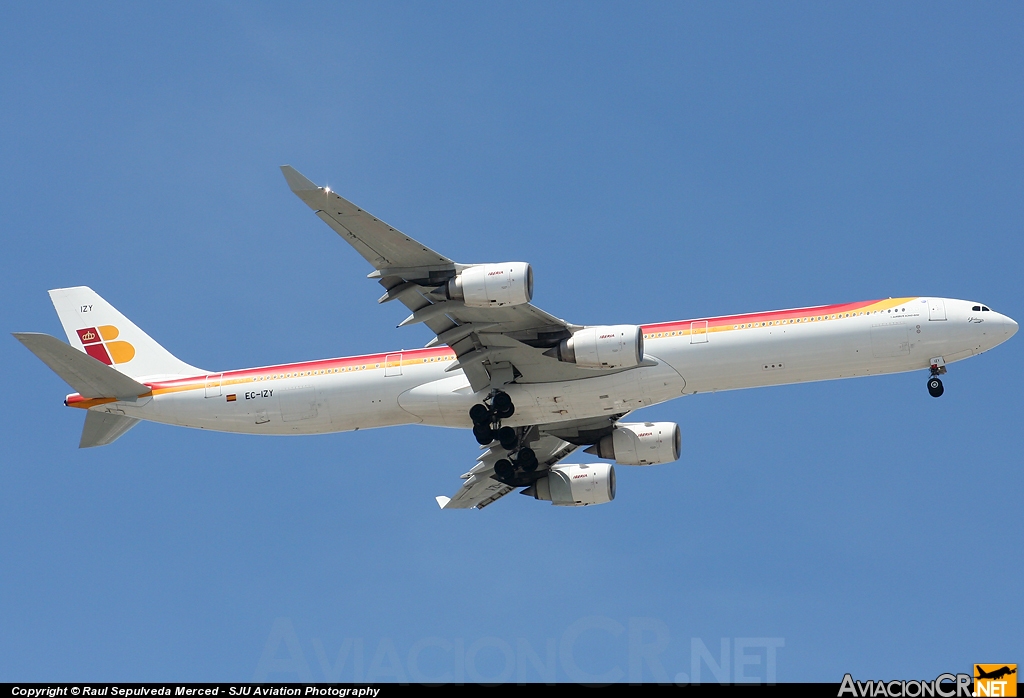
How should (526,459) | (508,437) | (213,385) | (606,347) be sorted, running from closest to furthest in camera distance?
(606,347) → (508,437) → (213,385) → (526,459)

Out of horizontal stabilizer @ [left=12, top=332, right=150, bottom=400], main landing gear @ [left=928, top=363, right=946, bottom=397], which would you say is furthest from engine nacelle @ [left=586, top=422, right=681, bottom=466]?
horizontal stabilizer @ [left=12, top=332, right=150, bottom=400]

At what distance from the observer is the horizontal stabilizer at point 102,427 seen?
4609 cm

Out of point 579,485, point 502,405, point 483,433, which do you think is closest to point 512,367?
point 502,405

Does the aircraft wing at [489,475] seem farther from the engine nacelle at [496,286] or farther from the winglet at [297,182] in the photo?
the winglet at [297,182]

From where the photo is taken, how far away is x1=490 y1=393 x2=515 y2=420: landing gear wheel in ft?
142

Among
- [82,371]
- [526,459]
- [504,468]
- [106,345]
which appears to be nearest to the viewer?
[82,371]

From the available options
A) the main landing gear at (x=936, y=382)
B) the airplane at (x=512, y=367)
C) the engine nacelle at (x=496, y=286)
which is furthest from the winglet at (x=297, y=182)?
the main landing gear at (x=936, y=382)

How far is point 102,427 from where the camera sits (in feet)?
152

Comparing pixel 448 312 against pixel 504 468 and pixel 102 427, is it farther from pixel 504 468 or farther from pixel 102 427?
pixel 102 427

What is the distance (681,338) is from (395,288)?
10.1m

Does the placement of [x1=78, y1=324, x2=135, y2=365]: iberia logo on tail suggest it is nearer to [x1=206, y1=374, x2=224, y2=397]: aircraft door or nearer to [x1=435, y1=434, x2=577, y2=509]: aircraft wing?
Answer: [x1=206, y1=374, x2=224, y2=397]: aircraft door

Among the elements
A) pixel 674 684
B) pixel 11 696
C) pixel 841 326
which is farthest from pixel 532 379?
pixel 11 696

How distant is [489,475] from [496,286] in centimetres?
1399

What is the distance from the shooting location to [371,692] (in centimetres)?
3244
